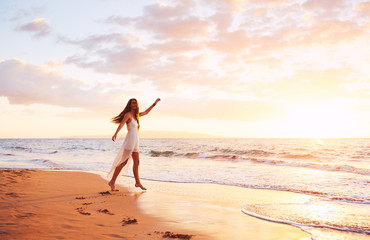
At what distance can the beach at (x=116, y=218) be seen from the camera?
406 cm

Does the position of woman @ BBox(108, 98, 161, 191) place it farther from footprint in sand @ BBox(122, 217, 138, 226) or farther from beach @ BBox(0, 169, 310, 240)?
footprint in sand @ BBox(122, 217, 138, 226)

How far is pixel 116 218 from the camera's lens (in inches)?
196

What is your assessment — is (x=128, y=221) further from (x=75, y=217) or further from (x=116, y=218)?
(x=75, y=217)

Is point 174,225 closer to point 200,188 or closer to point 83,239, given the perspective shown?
point 83,239

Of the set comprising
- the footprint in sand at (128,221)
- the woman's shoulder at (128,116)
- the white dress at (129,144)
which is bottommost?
the footprint in sand at (128,221)

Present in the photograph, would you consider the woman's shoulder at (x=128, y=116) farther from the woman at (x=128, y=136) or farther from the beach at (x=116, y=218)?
the beach at (x=116, y=218)

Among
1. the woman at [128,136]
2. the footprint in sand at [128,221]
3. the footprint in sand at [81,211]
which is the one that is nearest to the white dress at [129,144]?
→ the woman at [128,136]

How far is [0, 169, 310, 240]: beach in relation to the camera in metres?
4.06

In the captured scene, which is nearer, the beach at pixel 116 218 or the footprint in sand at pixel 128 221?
the beach at pixel 116 218

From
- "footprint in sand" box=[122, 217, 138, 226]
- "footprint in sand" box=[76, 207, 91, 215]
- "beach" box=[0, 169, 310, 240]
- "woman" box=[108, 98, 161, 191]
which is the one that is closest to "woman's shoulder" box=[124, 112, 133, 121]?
"woman" box=[108, 98, 161, 191]

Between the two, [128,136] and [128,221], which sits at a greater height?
[128,136]

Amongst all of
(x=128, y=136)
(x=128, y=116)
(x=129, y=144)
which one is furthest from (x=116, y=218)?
(x=128, y=116)

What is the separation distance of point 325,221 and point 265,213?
108 cm

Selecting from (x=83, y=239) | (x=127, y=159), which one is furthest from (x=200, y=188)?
(x=83, y=239)
